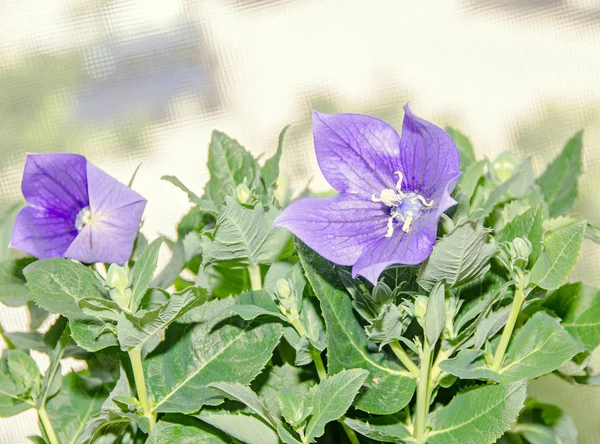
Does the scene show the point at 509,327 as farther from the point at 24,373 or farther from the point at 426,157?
the point at 24,373

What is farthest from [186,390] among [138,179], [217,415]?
[138,179]

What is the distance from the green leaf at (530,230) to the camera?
12.6 inches

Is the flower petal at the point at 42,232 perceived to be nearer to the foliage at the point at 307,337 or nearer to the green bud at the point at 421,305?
the foliage at the point at 307,337

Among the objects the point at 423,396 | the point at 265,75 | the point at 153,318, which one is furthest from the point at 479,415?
the point at 265,75

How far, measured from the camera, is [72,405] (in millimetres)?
377

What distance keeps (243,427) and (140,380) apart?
0.15ft

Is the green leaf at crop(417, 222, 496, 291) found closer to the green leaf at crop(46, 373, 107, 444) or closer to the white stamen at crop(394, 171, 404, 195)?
the white stamen at crop(394, 171, 404, 195)

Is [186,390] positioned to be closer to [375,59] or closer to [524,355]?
[524,355]

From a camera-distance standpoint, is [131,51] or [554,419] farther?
[131,51]

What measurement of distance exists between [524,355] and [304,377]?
0.10m

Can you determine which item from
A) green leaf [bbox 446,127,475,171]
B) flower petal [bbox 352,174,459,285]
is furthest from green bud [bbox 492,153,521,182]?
flower petal [bbox 352,174,459,285]

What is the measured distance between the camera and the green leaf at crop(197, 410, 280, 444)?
12.3 inches

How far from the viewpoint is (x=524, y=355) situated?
32cm

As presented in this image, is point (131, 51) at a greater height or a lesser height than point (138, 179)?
greater
